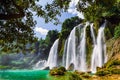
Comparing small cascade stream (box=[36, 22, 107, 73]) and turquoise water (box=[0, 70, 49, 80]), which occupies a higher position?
small cascade stream (box=[36, 22, 107, 73])

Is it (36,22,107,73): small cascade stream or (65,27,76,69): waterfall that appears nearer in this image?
(36,22,107,73): small cascade stream

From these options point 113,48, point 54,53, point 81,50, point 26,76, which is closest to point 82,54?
point 81,50

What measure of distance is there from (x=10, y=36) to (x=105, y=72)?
14.7 meters

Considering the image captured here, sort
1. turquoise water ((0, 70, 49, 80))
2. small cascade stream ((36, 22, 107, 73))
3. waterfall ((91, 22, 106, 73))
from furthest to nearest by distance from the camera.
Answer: small cascade stream ((36, 22, 107, 73)), waterfall ((91, 22, 106, 73)), turquoise water ((0, 70, 49, 80))

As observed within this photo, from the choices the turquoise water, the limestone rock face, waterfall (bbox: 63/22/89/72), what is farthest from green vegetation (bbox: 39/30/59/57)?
the limestone rock face

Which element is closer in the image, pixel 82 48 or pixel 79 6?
pixel 79 6

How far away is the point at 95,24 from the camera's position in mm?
50125

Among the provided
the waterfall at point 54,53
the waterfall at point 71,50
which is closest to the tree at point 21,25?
the waterfall at point 71,50

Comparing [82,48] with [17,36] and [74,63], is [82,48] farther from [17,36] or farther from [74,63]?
[17,36]

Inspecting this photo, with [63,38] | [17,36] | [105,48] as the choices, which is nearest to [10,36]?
[17,36]

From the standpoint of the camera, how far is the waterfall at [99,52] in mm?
45344

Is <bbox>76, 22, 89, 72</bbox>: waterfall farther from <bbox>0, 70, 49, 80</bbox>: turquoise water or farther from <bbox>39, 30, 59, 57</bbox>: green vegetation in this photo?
<bbox>39, 30, 59, 57</bbox>: green vegetation

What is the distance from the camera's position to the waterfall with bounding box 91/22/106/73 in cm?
4534

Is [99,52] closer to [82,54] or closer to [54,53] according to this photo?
[82,54]
